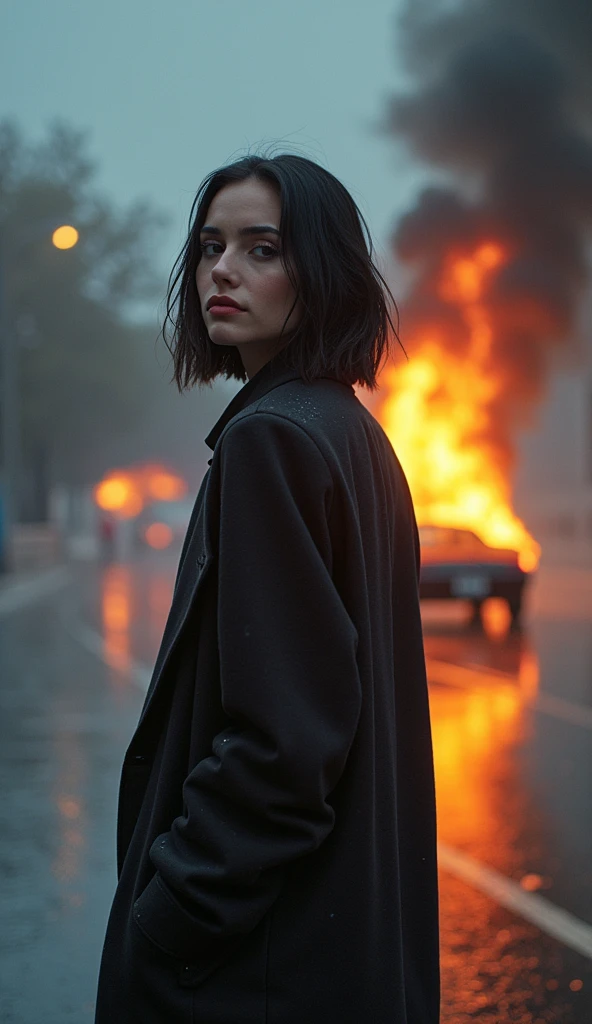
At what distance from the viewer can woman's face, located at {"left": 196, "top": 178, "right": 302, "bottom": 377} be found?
186 centimetres

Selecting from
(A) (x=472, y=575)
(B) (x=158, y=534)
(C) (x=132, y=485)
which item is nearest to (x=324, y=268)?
(A) (x=472, y=575)

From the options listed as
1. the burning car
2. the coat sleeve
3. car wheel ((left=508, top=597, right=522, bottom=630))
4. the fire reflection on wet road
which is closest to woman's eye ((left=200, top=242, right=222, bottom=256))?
the coat sleeve

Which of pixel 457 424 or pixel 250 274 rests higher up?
pixel 457 424

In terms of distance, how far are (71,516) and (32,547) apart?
49.4 meters

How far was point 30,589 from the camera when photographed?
23484 mm

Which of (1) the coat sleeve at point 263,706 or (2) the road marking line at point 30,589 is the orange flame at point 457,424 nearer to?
(2) the road marking line at point 30,589

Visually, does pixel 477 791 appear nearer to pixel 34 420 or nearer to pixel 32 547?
pixel 32 547

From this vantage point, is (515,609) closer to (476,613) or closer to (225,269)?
(476,613)

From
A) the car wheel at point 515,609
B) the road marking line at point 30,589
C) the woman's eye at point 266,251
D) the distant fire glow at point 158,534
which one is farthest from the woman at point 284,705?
the distant fire glow at point 158,534

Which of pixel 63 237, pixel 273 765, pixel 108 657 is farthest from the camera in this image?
pixel 63 237

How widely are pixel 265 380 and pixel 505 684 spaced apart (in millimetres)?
8694

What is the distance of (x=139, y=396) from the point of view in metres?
49.7

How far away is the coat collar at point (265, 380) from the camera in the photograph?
184 cm

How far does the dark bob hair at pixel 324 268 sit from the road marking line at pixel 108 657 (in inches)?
291
